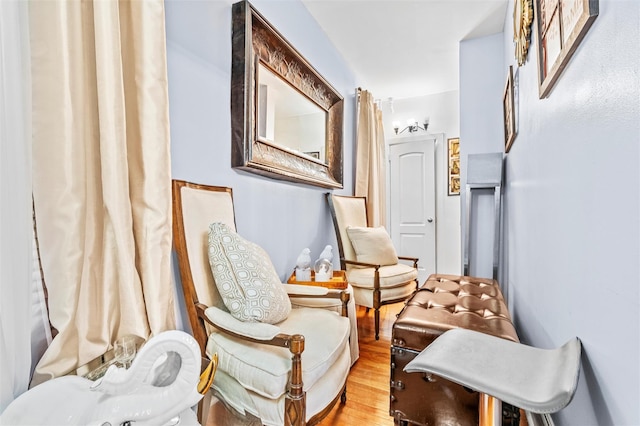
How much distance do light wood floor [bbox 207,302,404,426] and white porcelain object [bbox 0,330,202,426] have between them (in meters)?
0.14

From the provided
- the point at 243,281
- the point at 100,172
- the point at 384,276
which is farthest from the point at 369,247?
the point at 100,172

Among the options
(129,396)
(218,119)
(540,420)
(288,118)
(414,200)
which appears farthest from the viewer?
(414,200)

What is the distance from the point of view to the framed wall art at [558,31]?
29.0 inches

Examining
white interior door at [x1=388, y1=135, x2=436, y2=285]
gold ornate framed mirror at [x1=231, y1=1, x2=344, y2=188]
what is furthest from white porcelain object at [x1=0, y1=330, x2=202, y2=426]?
white interior door at [x1=388, y1=135, x2=436, y2=285]

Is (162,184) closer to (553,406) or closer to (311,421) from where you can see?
(311,421)

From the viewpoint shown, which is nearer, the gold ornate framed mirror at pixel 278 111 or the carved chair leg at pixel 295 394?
the carved chair leg at pixel 295 394

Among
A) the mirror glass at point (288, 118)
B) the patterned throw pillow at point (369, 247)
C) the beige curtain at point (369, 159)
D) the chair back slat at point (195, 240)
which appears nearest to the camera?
the chair back slat at point (195, 240)

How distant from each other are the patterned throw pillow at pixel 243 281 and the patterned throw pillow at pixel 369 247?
149cm

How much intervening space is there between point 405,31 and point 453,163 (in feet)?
6.54

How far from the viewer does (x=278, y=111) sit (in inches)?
85.3

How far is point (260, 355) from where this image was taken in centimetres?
109

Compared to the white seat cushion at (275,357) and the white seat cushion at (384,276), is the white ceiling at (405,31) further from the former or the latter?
the white seat cushion at (275,357)

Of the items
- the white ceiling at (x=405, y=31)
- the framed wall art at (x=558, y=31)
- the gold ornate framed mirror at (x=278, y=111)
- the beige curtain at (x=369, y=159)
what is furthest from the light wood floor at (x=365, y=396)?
the white ceiling at (x=405, y=31)

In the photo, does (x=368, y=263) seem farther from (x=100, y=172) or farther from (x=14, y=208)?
(x=14, y=208)
